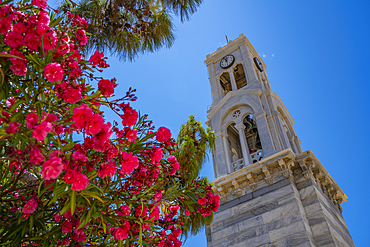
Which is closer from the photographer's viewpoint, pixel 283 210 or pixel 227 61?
pixel 283 210

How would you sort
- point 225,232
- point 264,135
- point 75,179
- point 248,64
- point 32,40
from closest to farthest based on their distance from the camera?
point 75,179, point 32,40, point 225,232, point 264,135, point 248,64

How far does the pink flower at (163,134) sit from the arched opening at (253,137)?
11150 mm

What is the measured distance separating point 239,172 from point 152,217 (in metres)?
10.1

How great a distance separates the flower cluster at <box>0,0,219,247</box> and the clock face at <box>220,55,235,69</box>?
16249 mm

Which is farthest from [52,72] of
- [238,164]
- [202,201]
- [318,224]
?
[238,164]

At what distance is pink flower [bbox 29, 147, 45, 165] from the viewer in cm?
216

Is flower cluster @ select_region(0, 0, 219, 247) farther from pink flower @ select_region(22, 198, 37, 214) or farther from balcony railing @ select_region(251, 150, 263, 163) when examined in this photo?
balcony railing @ select_region(251, 150, 263, 163)

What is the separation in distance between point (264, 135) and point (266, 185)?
3106 mm

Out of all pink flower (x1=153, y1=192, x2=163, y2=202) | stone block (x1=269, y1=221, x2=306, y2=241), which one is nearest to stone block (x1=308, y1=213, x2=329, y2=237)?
stone block (x1=269, y1=221, x2=306, y2=241)

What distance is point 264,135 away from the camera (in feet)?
46.9

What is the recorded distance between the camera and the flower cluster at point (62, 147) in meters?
2.39

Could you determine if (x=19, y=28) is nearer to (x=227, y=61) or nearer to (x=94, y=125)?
(x=94, y=125)

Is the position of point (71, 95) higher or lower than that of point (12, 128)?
higher

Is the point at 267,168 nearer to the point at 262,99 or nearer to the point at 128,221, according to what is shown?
the point at 262,99
